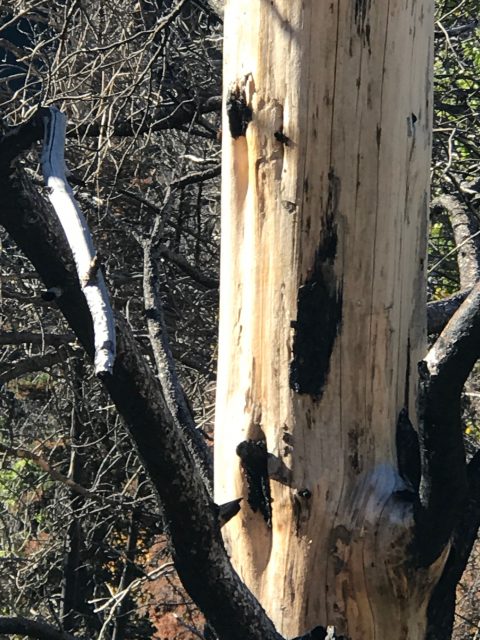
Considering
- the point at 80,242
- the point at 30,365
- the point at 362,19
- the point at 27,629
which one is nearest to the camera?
the point at 80,242

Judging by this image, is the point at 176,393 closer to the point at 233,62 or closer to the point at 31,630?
the point at 233,62

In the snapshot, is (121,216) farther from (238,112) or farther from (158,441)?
(158,441)

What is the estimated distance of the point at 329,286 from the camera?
1.70 meters

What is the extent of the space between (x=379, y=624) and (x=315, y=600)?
0.42 ft

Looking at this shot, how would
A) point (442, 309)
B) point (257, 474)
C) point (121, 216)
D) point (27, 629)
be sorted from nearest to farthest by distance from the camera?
point (257, 474) < point (442, 309) < point (27, 629) < point (121, 216)

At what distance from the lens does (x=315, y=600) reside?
174 centimetres

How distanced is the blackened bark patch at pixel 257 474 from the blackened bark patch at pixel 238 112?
56cm

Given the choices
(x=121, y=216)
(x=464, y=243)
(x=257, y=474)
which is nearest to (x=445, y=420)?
(x=257, y=474)

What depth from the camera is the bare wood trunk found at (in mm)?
1663

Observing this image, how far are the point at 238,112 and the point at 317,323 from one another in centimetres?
41

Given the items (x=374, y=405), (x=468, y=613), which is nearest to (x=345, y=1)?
(x=374, y=405)

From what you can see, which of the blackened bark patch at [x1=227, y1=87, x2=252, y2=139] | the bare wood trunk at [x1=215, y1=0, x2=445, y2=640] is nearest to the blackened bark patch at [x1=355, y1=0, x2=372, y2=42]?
the bare wood trunk at [x1=215, y1=0, x2=445, y2=640]

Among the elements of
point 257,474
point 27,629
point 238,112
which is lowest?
point 27,629

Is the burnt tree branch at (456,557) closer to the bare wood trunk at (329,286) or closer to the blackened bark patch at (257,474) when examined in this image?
the bare wood trunk at (329,286)
